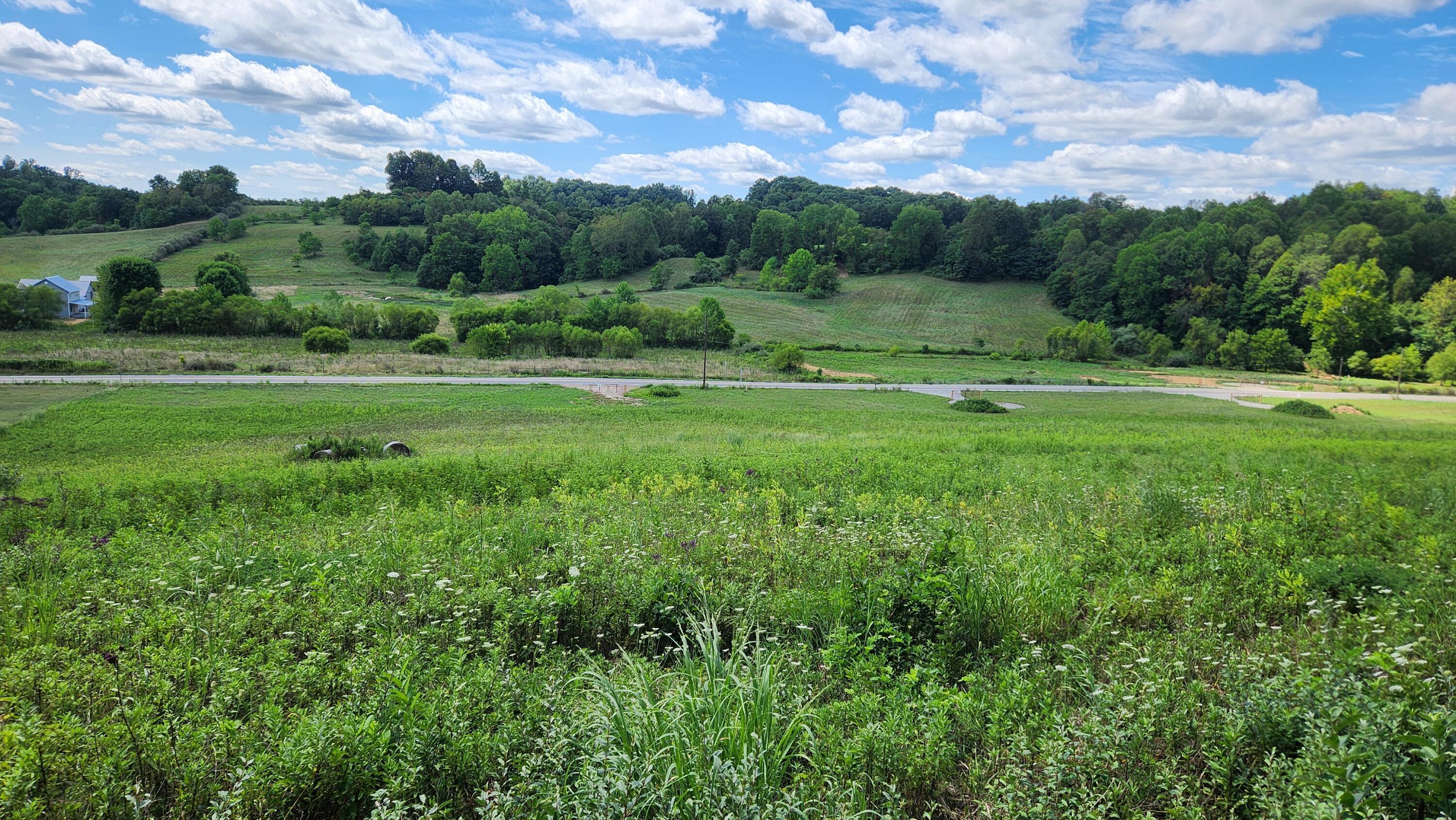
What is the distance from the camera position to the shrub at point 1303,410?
33.7 meters

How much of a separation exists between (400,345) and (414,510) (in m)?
56.6

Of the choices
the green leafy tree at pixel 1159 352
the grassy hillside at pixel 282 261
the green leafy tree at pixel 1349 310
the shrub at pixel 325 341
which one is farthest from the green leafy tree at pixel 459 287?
the green leafy tree at pixel 1349 310

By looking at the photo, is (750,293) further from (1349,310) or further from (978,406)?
(978,406)

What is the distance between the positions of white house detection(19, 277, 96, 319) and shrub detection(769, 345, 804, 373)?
2738 inches

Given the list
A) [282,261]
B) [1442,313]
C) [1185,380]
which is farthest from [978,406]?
[282,261]

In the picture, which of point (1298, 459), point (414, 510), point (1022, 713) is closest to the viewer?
point (1022, 713)

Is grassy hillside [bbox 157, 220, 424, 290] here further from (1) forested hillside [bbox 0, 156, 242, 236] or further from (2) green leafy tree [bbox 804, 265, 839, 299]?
(2) green leafy tree [bbox 804, 265, 839, 299]

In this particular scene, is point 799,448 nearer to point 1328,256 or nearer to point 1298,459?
point 1298,459

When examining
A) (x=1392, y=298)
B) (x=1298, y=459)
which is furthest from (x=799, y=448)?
(x=1392, y=298)

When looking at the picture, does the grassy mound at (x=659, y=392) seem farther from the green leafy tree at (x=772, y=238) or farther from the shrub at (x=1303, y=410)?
the green leafy tree at (x=772, y=238)

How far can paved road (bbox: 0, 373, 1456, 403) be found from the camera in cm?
3722

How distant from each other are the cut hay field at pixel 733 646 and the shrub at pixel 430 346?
159 feet

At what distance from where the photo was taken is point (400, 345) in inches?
2389

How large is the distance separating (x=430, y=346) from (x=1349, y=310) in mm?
100722
